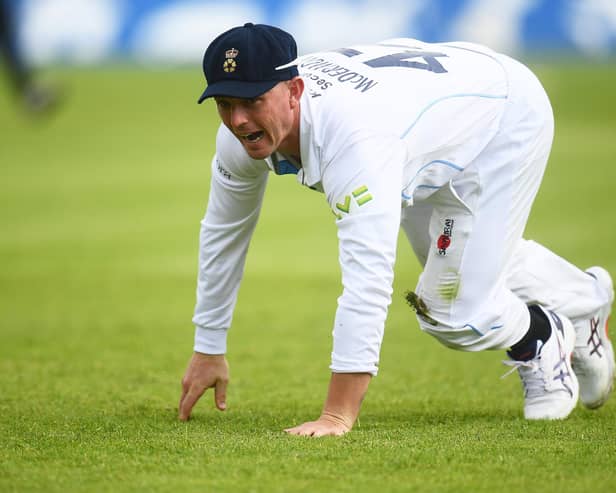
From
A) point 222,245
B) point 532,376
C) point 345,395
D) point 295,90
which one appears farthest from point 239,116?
point 532,376

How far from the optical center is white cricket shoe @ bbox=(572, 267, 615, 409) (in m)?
3.99

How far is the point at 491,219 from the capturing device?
360 cm

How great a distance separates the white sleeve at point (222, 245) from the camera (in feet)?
11.9

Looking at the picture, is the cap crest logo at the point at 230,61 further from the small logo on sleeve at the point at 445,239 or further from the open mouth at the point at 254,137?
the small logo on sleeve at the point at 445,239

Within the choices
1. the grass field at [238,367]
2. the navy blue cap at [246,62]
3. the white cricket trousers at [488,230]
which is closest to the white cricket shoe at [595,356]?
the grass field at [238,367]

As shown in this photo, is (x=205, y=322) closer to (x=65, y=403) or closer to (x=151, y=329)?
(x=65, y=403)

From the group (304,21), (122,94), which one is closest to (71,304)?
(304,21)

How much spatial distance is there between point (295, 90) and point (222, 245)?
2.51 ft

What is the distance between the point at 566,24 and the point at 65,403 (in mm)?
16963

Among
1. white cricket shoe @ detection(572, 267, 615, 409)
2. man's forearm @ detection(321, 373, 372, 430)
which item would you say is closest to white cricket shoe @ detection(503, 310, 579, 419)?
white cricket shoe @ detection(572, 267, 615, 409)

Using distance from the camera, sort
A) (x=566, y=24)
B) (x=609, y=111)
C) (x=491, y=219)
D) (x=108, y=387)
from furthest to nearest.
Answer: (x=609, y=111), (x=566, y=24), (x=108, y=387), (x=491, y=219)

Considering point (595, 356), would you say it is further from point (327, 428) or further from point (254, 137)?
point (254, 137)

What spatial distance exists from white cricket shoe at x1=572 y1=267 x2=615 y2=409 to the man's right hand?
52.3 inches

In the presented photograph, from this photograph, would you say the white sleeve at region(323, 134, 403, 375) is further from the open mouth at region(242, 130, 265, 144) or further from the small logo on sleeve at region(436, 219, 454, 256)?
the small logo on sleeve at region(436, 219, 454, 256)
